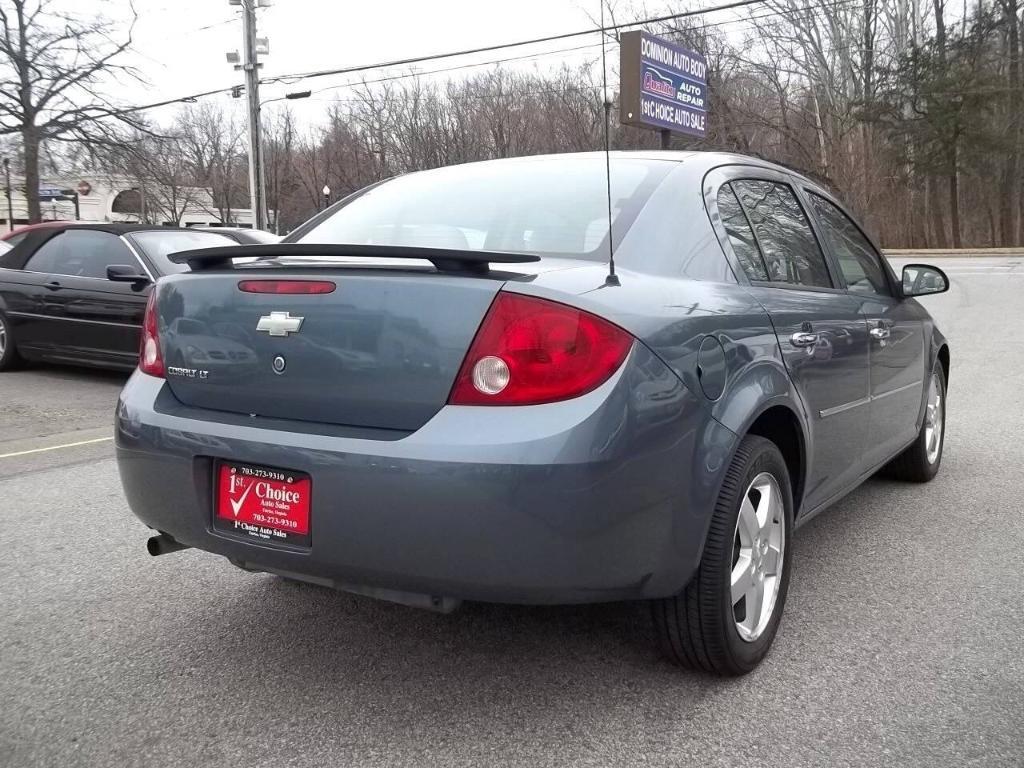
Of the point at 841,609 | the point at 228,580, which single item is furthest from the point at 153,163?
the point at 841,609

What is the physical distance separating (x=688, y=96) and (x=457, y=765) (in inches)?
1158

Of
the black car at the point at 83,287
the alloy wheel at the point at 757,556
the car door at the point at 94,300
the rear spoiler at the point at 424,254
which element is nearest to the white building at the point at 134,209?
the black car at the point at 83,287

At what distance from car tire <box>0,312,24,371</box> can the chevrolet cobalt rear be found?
757 centimetres

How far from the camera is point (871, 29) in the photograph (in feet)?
140

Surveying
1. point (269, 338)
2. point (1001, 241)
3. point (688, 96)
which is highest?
point (688, 96)

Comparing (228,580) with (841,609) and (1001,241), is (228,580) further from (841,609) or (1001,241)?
(1001,241)

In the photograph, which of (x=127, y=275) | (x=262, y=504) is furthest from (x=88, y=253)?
(x=262, y=504)

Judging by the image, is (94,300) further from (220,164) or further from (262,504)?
(220,164)

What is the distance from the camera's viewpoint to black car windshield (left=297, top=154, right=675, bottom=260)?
2789 mm

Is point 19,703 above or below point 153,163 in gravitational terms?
below

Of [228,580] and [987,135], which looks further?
[987,135]

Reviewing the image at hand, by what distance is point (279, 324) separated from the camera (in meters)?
2.47

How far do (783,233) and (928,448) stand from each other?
6.72ft

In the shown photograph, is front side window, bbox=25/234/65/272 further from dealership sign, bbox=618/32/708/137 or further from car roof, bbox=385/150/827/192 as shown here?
dealership sign, bbox=618/32/708/137
